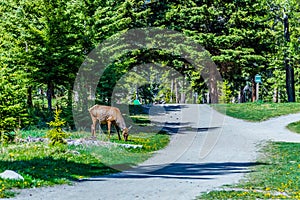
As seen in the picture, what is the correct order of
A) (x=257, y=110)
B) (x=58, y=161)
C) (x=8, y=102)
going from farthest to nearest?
1. (x=257, y=110)
2. (x=8, y=102)
3. (x=58, y=161)

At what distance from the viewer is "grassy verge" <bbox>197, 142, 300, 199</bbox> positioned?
1047cm

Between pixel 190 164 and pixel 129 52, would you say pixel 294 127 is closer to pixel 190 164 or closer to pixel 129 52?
pixel 190 164

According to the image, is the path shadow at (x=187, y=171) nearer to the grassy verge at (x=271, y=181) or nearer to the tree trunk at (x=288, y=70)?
the grassy verge at (x=271, y=181)

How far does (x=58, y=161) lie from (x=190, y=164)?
4943mm

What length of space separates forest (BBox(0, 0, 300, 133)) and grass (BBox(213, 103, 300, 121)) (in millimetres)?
7908

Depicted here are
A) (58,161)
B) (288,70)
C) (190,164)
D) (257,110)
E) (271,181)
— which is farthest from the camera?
(288,70)

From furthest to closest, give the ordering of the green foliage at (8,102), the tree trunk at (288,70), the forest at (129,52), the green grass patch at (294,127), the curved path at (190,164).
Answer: the tree trunk at (288,70) < the green grass patch at (294,127) < the forest at (129,52) < the green foliage at (8,102) < the curved path at (190,164)

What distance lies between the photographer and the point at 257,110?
36.9 m

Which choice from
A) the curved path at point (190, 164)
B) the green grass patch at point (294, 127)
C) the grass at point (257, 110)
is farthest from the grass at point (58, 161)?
the grass at point (257, 110)

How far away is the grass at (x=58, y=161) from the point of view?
39.7 ft

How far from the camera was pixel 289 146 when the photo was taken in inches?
816

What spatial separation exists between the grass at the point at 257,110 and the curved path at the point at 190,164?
1074 mm

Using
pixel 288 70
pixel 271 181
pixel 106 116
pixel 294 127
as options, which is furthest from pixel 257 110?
pixel 271 181

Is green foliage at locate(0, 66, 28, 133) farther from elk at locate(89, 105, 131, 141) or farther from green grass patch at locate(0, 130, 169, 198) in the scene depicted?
elk at locate(89, 105, 131, 141)
